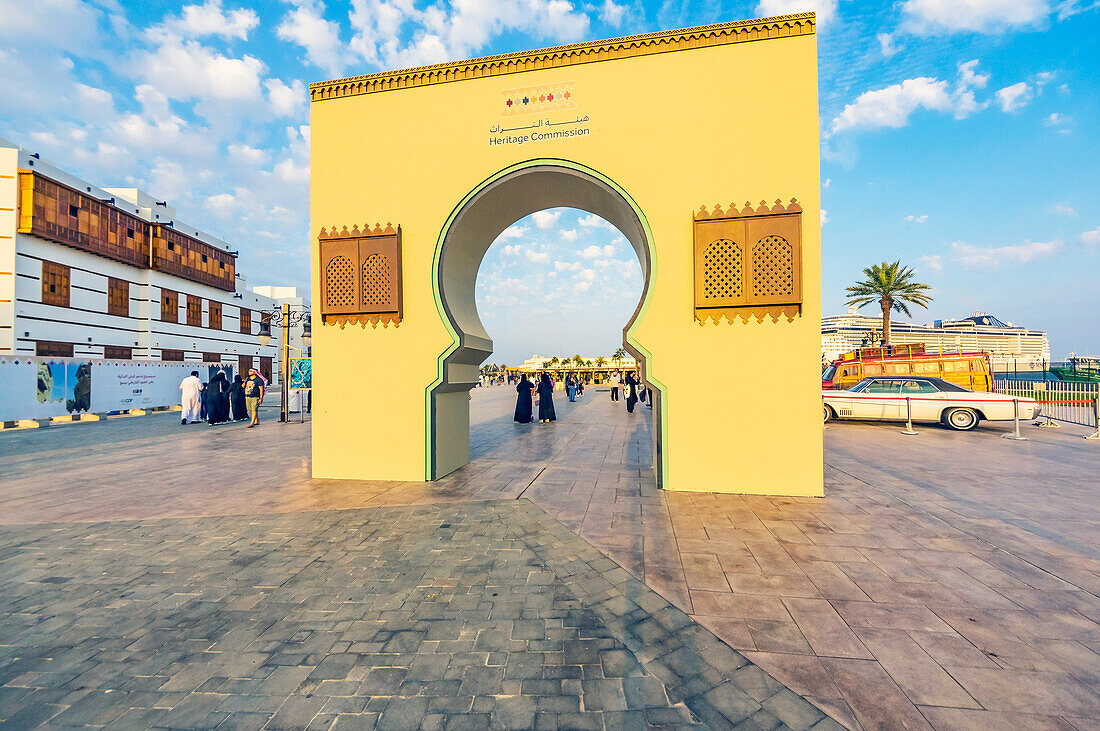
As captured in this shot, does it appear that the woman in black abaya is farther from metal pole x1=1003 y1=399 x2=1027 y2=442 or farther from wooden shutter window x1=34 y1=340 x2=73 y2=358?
wooden shutter window x1=34 y1=340 x2=73 y2=358

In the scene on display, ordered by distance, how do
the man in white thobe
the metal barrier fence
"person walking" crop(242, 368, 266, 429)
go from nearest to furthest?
the metal barrier fence
"person walking" crop(242, 368, 266, 429)
the man in white thobe

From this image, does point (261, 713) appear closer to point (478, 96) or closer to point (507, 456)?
point (507, 456)

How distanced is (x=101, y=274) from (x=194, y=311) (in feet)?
21.3

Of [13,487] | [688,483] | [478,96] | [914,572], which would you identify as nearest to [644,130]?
[478,96]

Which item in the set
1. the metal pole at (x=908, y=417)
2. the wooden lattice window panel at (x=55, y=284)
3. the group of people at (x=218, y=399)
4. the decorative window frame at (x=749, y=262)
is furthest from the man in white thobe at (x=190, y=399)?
the metal pole at (x=908, y=417)

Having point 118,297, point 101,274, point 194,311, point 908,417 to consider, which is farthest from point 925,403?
point 194,311

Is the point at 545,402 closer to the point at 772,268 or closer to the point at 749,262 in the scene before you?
the point at 749,262

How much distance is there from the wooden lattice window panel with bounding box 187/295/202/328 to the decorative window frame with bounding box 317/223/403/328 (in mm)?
28866

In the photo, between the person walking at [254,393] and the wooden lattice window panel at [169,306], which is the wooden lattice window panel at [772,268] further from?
the wooden lattice window panel at [169,306]

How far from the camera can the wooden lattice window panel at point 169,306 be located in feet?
85.5

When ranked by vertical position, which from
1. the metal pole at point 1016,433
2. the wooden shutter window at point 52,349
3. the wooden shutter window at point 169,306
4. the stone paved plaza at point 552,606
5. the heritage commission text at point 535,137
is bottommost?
the stone paved plaza at point 552,606

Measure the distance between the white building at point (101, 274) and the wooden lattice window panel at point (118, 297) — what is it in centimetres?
5

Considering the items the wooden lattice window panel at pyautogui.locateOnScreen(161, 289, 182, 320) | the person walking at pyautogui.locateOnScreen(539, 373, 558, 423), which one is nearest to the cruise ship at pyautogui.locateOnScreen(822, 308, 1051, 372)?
the person walking at pyautogui.locateOnScreen(539, 373, 558, 423)

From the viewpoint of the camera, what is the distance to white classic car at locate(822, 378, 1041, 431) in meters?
12.1
